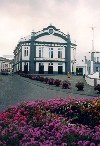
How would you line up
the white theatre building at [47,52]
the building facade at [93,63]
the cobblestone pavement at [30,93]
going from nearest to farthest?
the cobblestone pavement at [30,93]
the white theatre building at [47,52]
the building facade at [93,63]

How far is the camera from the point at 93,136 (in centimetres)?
721

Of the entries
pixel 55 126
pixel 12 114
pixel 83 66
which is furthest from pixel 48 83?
pixel 83 66

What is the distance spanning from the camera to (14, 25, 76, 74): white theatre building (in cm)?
6444

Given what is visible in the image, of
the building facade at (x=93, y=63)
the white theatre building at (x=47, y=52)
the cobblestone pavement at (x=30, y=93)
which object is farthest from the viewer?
the building facade at (x=93, y=63)

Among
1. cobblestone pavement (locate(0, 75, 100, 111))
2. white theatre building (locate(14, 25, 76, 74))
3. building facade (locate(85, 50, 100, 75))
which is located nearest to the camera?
cobblestone pavement (locate(0, 75, 100, 111))

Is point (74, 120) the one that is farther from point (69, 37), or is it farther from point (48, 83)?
point (69, 37)

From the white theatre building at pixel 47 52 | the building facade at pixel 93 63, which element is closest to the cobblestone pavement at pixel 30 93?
the white theatre building at pixel 47 52

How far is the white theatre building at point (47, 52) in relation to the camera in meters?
64.4

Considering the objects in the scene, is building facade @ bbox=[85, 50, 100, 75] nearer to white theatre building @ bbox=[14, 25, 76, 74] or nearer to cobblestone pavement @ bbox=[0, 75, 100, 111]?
white theatre building @ bbox=[14, 25, 76, 74]

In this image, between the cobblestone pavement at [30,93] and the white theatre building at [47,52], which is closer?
the cobblestone pavement at [30,93]

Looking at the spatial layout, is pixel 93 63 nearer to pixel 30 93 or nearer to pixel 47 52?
pixel 47 52

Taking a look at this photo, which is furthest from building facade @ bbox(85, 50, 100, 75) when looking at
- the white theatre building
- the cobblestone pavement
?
the cobblestone pavement

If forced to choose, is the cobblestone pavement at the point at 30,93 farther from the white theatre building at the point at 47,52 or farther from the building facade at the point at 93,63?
the building facade at the point at 93,63

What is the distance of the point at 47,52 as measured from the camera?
65250 millimetres
